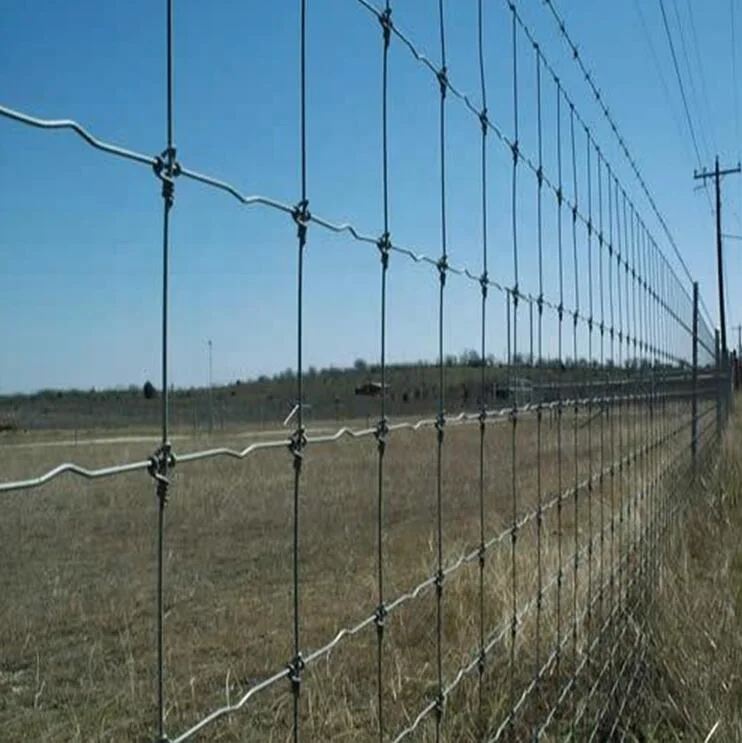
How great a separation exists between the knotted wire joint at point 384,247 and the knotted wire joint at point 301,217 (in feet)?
1.38

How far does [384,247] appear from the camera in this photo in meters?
2.40

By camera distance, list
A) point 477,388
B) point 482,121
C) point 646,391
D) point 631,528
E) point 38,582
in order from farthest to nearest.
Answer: point 646,391 → point 631,528 → point 38,582 → point 477,388 → point 482,121

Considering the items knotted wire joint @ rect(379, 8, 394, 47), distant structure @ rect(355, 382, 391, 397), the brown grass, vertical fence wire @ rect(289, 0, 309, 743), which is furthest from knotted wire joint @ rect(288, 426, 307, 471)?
the brown grass

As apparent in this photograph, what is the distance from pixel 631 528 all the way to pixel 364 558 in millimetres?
2227

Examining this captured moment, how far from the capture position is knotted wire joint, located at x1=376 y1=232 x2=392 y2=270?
2.39 meters

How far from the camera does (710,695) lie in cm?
386

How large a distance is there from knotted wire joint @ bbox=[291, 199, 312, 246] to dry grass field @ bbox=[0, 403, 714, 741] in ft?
2.02

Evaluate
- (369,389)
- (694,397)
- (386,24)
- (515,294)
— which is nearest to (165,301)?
(386,24)

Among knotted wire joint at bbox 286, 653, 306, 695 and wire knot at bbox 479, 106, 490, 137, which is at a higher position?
wire knot at bbox 479, 106, 490, 137

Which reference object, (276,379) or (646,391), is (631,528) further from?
(276,379)

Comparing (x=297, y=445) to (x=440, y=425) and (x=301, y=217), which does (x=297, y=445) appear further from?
(x=440, y=425)

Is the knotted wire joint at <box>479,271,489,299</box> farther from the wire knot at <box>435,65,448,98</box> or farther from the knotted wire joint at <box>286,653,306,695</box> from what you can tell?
the knotted wire joint at <box>286,653,306,695</box>

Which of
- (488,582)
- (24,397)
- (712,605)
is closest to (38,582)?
(488,582)

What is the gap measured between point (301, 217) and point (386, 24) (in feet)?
2.26
